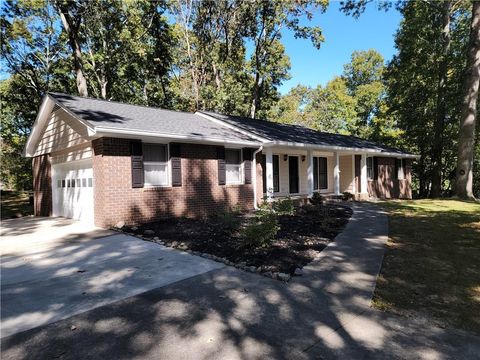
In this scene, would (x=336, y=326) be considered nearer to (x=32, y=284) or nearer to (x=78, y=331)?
(x=78, y=331)

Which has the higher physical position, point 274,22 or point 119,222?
point 274,22

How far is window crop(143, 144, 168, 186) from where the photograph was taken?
10.1 m

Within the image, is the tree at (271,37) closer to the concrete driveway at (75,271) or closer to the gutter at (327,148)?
the gutter at (327,148)

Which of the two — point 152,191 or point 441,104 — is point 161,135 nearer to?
point 152,191

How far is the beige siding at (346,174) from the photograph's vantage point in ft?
63.0

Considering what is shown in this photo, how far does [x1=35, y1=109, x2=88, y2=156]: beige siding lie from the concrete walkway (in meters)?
7.53

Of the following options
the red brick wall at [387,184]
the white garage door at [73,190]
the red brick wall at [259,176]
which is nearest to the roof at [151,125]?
the red brick wall at [259,176]

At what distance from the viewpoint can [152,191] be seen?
10109mm

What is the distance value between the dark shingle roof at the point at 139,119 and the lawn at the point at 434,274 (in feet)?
23.0

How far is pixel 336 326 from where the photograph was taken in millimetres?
3547

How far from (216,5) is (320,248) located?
2302 centimetres

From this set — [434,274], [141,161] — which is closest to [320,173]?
[141,161]

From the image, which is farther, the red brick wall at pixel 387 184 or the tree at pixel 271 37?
the tree at pixel 271 37

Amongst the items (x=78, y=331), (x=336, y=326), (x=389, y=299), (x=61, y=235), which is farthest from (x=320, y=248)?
(x=61, y=235)
